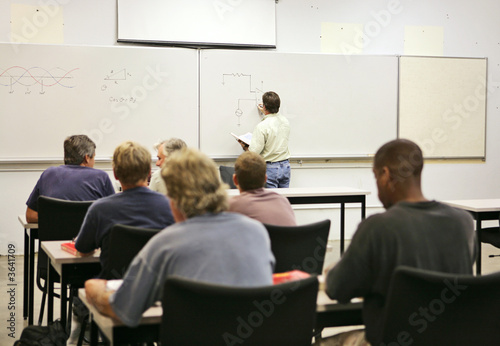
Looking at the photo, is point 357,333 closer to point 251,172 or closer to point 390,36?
point 251,172

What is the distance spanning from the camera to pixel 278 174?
5.89 meters

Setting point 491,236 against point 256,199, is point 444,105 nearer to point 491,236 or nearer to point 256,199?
point 491,236

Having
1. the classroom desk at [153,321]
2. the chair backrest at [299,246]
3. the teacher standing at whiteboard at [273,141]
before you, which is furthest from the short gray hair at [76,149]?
the teacher standing at whiteboard at [273,141]

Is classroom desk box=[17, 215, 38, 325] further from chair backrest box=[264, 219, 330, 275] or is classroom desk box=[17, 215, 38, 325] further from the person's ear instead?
the person's ear

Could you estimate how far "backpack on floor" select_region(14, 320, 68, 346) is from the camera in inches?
94.3

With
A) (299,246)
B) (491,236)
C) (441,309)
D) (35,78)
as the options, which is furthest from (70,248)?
(35,78)

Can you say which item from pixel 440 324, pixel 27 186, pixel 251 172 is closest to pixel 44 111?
pixel 27 186

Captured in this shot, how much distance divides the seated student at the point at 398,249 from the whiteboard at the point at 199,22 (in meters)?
4.62

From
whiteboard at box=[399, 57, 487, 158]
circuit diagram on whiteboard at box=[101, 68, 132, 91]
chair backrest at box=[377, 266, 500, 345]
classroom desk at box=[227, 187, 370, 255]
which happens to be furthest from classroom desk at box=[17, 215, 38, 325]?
whiteboard at box=[399, 57, 487, 158]

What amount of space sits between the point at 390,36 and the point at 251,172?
4.47m

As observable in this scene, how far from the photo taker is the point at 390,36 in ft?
21.9

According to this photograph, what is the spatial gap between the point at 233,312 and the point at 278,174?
4493 millimetres

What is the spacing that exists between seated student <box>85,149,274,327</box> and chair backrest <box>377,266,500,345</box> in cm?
35

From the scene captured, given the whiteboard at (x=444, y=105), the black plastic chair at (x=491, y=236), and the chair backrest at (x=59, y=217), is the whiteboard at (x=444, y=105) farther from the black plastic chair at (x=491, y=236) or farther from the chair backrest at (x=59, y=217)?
the chair backrest at (x=59, y=217)
